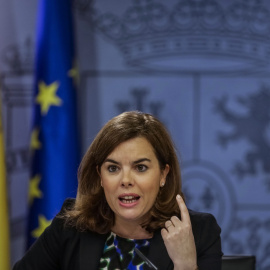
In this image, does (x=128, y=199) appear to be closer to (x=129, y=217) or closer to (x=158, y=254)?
(x=129, y=217)

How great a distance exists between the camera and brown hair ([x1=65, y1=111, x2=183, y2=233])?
72.3 inches

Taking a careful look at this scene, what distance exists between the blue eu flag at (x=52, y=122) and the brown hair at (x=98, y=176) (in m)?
1.29

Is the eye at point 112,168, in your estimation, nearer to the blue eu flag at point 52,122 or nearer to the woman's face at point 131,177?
the woman's face at point 131,177

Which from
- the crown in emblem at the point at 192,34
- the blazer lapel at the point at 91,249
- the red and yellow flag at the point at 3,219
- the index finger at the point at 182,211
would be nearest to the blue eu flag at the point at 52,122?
the red and yellow flag at the point at 3,219

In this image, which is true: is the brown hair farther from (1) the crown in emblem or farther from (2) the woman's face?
(1) the crown in emblem

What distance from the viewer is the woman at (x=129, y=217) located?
1.79 metres

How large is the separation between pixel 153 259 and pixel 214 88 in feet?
6.27

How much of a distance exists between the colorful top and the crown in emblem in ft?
6.07

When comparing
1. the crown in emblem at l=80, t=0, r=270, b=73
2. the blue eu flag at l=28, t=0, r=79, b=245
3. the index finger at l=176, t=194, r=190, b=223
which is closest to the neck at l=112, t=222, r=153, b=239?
the index finger at l=176, t=194, r=190, b=223

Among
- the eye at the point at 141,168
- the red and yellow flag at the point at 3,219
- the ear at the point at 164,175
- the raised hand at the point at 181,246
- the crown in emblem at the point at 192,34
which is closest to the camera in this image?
the raised hand at the point at 181,246

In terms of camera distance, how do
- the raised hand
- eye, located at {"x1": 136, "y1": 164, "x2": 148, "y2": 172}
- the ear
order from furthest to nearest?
the ear → eye, located at {"x1": 136, "y1": 164, "x2": 148, "y2": 172} → the raised hand

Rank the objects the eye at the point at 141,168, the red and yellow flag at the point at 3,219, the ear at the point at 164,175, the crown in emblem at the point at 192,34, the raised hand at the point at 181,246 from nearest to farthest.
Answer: the raised hand at the point at 181,246, the eye at the point at 141,168, the ear at the point at 164,175, the red and yellow flag at the point at 3,219, the crown in emblem at the point at 192,34

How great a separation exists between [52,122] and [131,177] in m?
1.64

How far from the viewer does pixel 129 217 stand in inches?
71.8
